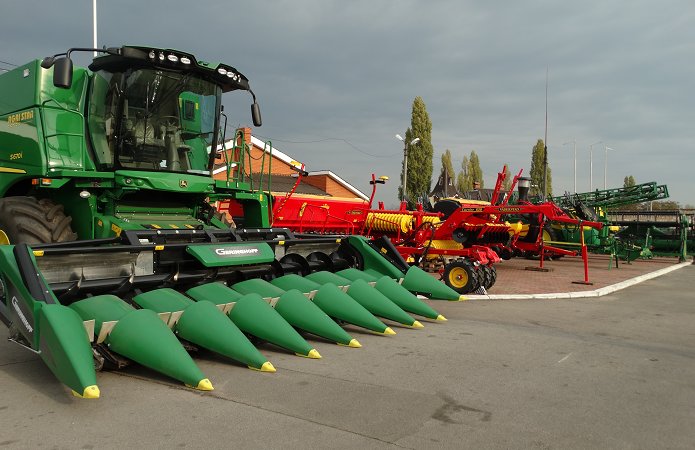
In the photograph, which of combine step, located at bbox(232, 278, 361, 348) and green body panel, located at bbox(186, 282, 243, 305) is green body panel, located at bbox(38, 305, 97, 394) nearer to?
green body panel, located at bbox(186, 282, 243, 305)

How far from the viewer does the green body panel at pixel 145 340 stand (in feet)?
14.1

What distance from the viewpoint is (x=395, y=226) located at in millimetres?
14500

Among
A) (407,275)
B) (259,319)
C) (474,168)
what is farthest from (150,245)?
(474,168)

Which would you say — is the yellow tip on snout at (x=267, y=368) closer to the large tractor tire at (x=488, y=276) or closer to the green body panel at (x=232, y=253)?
the green body panel at (x=232, y=253)

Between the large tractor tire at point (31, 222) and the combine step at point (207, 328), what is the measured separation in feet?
7.41

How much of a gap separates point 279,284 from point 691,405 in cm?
416

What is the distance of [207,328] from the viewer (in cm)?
489

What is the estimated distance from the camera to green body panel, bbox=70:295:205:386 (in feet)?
14.1

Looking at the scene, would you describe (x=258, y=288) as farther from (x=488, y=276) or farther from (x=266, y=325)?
(x=488, y=276)

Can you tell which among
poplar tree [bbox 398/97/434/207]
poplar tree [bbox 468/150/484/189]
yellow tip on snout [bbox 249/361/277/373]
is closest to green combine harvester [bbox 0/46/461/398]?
yellow tip on snout [bbox 249/361/277/373]

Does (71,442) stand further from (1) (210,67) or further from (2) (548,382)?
(1) (210,67)

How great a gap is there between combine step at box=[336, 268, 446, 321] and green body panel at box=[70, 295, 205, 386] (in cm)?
312

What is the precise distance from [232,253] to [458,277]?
5737 mm

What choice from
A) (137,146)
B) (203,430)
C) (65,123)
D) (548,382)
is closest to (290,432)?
(203,430)
